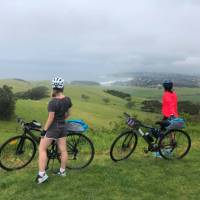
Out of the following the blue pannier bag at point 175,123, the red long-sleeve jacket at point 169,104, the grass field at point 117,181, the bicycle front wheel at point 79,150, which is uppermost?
the red long-sleeve jacket at point 169,104

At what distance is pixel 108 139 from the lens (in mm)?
15281

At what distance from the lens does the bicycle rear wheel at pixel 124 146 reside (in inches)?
385

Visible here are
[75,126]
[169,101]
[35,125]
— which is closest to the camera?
[35,125]

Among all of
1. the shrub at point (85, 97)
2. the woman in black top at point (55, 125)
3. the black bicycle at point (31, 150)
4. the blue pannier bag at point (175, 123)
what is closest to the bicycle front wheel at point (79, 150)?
the black bicycle at point (31, 150)

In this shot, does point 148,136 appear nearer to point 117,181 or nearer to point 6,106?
point 117,181

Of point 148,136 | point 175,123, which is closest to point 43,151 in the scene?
point 148,136

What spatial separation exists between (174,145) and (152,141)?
69cm

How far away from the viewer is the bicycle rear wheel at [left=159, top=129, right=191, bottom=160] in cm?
1020

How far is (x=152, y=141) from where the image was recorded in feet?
32.8

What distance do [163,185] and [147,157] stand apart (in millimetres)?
2470

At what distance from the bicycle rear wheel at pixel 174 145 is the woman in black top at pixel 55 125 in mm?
2829

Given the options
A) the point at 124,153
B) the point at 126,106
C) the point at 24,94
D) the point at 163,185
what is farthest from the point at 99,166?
the point at 24,94

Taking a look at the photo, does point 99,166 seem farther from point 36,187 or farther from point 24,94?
point 24,94

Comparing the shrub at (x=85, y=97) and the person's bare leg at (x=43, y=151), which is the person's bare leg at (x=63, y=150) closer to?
the person's bare leg at (x=43, y=151)
